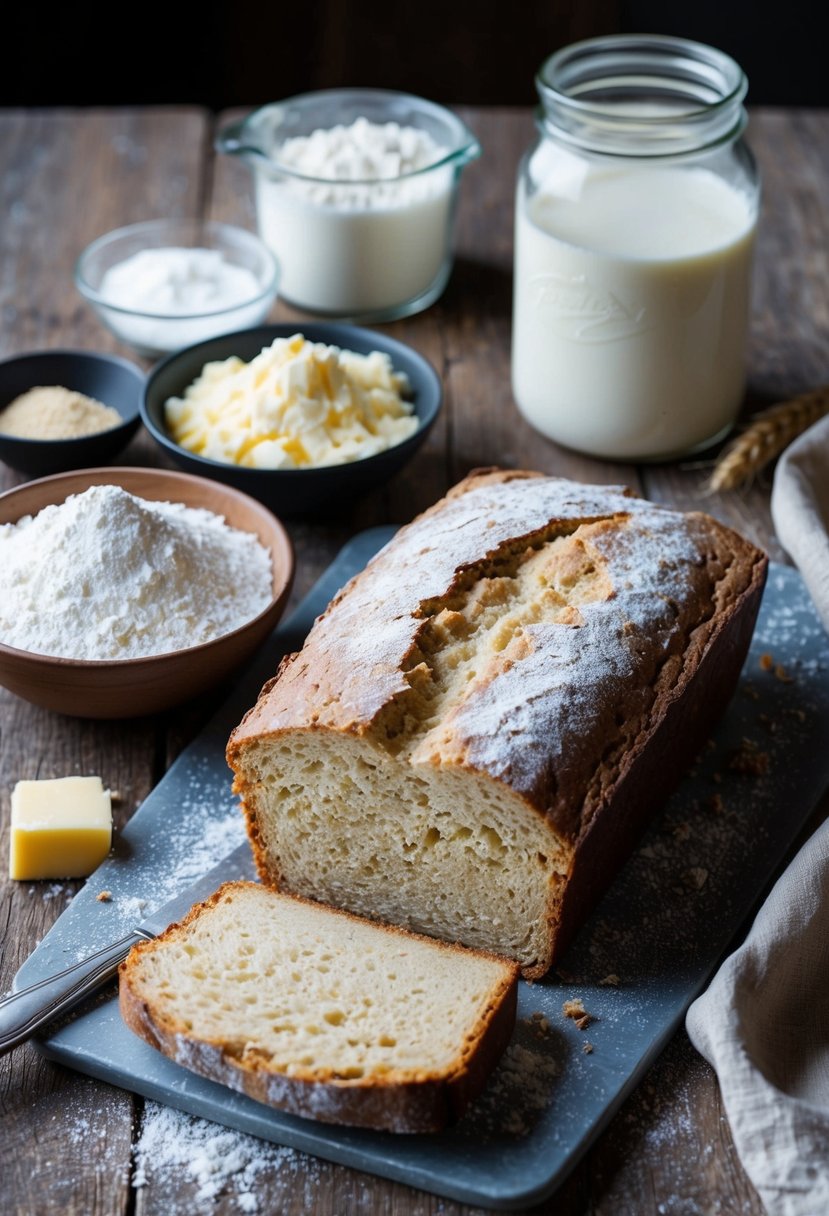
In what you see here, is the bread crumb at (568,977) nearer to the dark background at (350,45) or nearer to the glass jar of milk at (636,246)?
the glass jar of milk at (636,246)

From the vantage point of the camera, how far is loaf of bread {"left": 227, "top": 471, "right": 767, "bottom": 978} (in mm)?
2221

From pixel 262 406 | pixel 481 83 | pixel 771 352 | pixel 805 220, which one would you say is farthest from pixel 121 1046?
pixel 481 83

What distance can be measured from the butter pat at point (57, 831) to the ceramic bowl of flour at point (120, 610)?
23 centimetres

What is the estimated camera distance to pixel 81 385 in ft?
12.1

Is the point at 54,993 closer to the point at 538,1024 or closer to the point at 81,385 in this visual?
the point at 538,1024

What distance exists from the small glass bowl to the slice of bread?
6.31 ft

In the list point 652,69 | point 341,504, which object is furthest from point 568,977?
point 652,69

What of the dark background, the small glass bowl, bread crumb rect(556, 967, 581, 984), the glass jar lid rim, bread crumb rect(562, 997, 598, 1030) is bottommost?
the dark background

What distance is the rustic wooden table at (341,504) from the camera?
1997mm

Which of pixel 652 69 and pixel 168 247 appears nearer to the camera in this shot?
pixel 652 69

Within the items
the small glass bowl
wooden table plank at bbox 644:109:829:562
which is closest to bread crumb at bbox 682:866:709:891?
wooden table plank at bbox 644:109:829:562

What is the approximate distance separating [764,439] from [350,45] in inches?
195

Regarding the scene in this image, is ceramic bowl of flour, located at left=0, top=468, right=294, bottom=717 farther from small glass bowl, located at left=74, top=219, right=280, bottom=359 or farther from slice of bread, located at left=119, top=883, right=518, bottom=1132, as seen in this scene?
small glass bowl, located at left=74, top=219, right=280, bottom=359

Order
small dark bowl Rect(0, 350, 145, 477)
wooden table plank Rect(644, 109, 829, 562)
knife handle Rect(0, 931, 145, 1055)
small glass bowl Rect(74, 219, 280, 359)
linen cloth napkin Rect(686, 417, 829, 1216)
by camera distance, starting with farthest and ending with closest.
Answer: small glass bowl Rect(74, 219, 280, 359)
wooden table plank Rect(644, 109, 829, 562)
small dark bowl Rect(0, 350, 145, 477)
knife handle Rect(0, 931, 145, 1055)
linen cloth napkin Rect(686, 417, 829, 1216)
